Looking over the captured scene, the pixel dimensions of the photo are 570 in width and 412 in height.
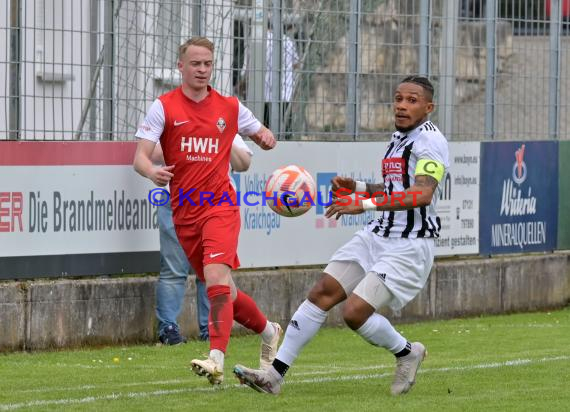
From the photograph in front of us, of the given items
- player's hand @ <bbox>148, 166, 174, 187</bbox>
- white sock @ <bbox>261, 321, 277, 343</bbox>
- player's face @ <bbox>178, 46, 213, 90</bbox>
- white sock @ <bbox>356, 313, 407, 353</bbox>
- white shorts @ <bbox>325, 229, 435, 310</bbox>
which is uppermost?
player's face @ <bbox>178, 46, 213, 90</bbox>

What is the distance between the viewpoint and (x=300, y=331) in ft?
30.5

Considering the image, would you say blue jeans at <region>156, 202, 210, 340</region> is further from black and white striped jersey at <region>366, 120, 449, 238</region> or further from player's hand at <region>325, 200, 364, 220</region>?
player's hand at <region>325, 200, 364, 220</region>

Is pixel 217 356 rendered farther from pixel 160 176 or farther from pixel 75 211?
pixel 75 211

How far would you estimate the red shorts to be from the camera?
9656mm

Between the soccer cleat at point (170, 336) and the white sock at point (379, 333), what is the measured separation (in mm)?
3843

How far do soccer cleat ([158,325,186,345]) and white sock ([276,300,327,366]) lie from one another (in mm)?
3614

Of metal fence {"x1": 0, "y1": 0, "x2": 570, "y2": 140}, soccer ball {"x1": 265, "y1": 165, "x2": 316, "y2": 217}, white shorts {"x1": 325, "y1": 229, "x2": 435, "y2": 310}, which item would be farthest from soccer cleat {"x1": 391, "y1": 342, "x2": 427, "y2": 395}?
metal fence {"x1": 0, "y1": 0, "x2": 570, "y2": 140}

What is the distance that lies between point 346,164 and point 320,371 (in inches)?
165

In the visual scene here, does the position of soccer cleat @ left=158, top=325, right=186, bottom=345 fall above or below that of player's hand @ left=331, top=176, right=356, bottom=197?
below

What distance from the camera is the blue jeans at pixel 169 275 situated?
1286 cm

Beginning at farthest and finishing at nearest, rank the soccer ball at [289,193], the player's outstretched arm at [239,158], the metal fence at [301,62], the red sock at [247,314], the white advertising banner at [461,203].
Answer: the white advertising banner at [461,203], the metal fence at [301,62], the player's outstretched arm at [239,158], the red sock at [247,314], the soccer ball at [289,193]

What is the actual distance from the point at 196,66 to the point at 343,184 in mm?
1304

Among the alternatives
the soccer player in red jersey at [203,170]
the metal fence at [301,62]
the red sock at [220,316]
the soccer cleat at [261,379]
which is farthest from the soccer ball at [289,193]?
the metal fence at [301,62]

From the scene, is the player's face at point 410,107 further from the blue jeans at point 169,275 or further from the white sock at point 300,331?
the blue jeans at point 169,275
